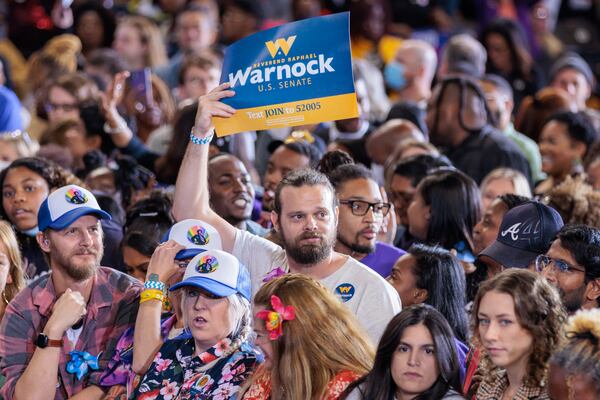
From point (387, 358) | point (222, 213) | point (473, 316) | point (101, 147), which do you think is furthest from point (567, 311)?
point (101, 147)

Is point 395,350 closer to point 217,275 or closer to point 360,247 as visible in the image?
point 217,275

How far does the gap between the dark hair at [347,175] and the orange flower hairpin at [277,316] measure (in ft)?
5.61

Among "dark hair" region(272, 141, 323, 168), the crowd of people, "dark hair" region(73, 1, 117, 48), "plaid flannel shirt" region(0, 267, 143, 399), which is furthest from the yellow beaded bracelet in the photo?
"dark hair" region(73, 1, 117, 48)

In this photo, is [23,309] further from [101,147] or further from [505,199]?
[101,147]

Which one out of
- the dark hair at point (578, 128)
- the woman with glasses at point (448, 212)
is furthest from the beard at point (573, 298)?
the dark hair at point (578, 128)

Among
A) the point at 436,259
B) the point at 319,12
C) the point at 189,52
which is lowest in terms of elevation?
the point at 436,259

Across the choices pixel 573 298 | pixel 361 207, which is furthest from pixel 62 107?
pixel 573 298

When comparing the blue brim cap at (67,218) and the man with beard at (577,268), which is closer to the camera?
the man with beard at (577,268)

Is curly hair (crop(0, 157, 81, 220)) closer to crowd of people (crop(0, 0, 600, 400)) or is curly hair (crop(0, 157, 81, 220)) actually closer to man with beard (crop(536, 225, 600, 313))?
crowd of people (crop(0, 0, 600, 400))

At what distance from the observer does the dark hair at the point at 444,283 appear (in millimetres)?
6402

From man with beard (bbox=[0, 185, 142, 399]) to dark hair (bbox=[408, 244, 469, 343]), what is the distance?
1.43m

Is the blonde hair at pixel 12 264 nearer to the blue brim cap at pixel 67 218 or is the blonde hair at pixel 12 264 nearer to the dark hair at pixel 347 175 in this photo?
the blue brim cap at pixel 67 218

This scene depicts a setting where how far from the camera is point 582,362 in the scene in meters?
4.77

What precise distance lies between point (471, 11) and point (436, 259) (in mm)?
8646
